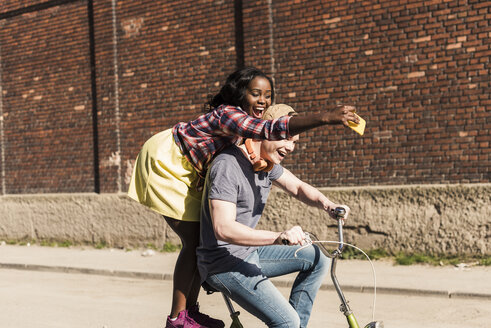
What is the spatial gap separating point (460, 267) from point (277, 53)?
446cm

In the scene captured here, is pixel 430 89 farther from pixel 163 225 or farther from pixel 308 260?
pixel 308 260

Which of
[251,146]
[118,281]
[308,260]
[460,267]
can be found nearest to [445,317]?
[460,267]

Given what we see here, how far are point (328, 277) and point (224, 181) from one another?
5.78m

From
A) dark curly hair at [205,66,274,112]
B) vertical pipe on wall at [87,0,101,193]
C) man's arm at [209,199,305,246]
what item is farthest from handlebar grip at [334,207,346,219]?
vertical pipe on wall at [87,0,101,193]

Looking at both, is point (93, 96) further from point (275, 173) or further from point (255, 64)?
point (275, 173)

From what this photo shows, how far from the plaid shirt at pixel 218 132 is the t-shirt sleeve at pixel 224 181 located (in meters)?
0.17

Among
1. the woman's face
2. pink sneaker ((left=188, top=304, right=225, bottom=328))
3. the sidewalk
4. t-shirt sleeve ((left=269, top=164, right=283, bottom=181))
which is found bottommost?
the sidewalk

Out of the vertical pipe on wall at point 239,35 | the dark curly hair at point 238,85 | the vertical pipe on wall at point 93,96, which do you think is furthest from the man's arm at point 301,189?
the vertical pipe on wall at point 93,96

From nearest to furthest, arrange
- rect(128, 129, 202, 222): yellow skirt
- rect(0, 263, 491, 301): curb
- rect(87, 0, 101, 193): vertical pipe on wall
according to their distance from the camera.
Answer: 1. rect(128, 129, 202, 222): yellow skirt
2. rect(0, 263, 491, 301): curb
3. rect(87, 0, 101, 193): vertical pipe on wall

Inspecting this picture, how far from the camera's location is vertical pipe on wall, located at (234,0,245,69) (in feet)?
38.6

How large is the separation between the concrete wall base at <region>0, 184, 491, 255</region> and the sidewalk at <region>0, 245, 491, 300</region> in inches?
14.3

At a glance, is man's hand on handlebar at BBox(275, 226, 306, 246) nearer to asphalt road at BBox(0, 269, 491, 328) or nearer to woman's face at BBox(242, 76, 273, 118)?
woman's face at BBox(242, 76, 273, 118)

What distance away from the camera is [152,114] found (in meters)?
12.9

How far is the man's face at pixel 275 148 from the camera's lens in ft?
11.6
